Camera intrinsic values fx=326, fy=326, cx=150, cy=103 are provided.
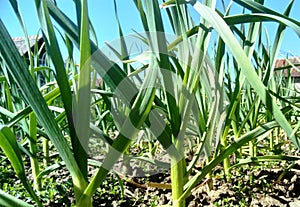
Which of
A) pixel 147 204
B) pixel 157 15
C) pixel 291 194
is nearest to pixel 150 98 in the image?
pixel 157 15

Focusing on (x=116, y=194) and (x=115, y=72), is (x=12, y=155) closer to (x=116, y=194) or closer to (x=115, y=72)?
(x=115, y=72)

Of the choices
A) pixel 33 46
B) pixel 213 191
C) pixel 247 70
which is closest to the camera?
pixel 247 70

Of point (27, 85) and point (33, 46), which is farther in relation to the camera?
point (33, 46)

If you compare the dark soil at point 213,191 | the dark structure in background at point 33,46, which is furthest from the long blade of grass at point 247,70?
the dark structure in background at point 33,46

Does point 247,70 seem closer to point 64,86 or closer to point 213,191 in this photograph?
point 64,86

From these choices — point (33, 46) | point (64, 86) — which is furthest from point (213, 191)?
point (33, 46)

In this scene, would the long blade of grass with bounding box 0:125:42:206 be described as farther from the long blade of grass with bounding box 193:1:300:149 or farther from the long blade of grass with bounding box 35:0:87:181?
the long blade of grass with bounding box 193:1:300:149

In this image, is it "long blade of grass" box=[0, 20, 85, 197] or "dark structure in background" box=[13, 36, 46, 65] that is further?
"dark structure in background" box=[13, 36, 46, 65]

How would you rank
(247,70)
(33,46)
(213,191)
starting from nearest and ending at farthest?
(247,70) → (213,191) → (33,46)

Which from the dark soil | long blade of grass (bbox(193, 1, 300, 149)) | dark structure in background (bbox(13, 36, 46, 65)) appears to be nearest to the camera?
long blade of grass (bbox(193, 1, 300, 149))

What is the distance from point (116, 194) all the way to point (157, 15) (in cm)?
61

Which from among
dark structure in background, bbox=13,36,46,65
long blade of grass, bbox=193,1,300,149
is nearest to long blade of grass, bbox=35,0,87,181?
long blade of grass, bbox=193,1,300,149

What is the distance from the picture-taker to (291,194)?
0.92 metres

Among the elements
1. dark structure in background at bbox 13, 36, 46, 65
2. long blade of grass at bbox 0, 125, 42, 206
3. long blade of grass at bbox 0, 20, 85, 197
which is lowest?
long blade of grass at bbox 0, 125, 42, 206
